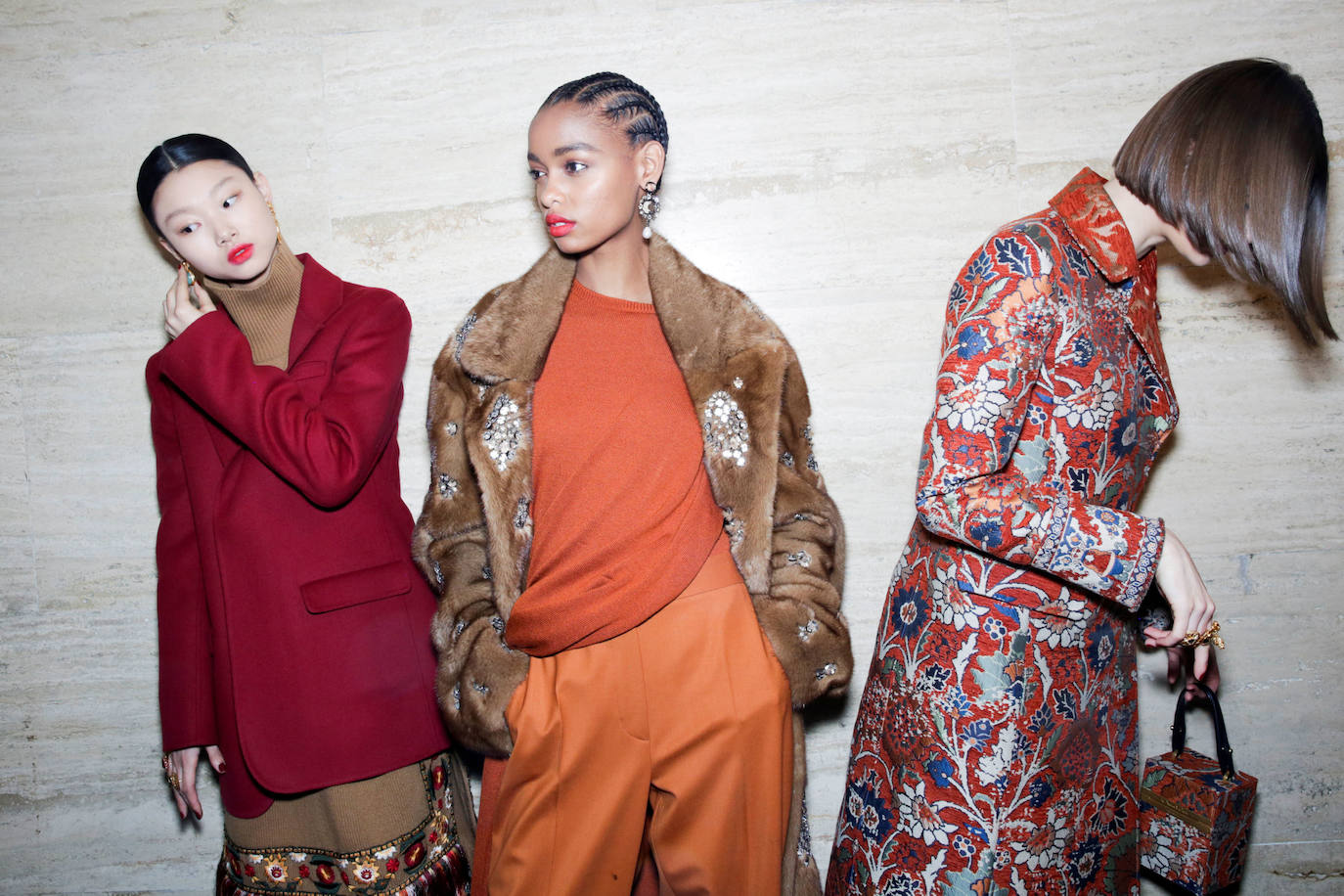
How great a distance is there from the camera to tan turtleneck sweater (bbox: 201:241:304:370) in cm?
177

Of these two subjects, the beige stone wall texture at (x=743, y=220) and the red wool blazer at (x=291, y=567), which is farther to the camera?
the beige stone wall texture at (x=743, y=220)

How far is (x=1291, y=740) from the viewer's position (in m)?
2.31

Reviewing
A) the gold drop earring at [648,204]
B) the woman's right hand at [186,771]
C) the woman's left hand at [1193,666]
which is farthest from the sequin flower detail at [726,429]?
the woman's right hand at [186,771]

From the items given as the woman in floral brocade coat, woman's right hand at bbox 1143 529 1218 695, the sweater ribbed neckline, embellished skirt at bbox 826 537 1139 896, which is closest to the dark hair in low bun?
the sweater ribbed neckline

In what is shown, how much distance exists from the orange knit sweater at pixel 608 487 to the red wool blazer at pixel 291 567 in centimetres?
31

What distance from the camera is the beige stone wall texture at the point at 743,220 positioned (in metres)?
2.17

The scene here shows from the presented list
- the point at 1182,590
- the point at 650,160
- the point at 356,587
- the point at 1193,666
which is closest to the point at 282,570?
the point at 356,587

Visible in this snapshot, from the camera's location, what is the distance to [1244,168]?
1413mm

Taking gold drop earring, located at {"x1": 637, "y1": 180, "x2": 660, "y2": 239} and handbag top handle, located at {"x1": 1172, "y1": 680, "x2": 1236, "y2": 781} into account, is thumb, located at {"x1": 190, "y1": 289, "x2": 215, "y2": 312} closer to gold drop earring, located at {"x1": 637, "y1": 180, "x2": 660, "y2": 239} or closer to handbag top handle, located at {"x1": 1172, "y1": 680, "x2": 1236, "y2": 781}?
gold drop earring, located at {"x1": 637, "y1": 180, "x2": 660, "y2": 239}

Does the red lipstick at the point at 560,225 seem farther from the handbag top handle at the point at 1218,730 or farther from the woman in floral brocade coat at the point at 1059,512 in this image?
the handbag top handle at the point at 1218,730

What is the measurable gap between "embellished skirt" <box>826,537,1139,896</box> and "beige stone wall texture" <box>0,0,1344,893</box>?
696 mm

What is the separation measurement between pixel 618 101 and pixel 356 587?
3.32ft

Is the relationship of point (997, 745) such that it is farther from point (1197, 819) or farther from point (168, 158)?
point (168, 158)

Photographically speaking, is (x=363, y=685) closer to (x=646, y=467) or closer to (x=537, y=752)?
(x=537, y=752)
